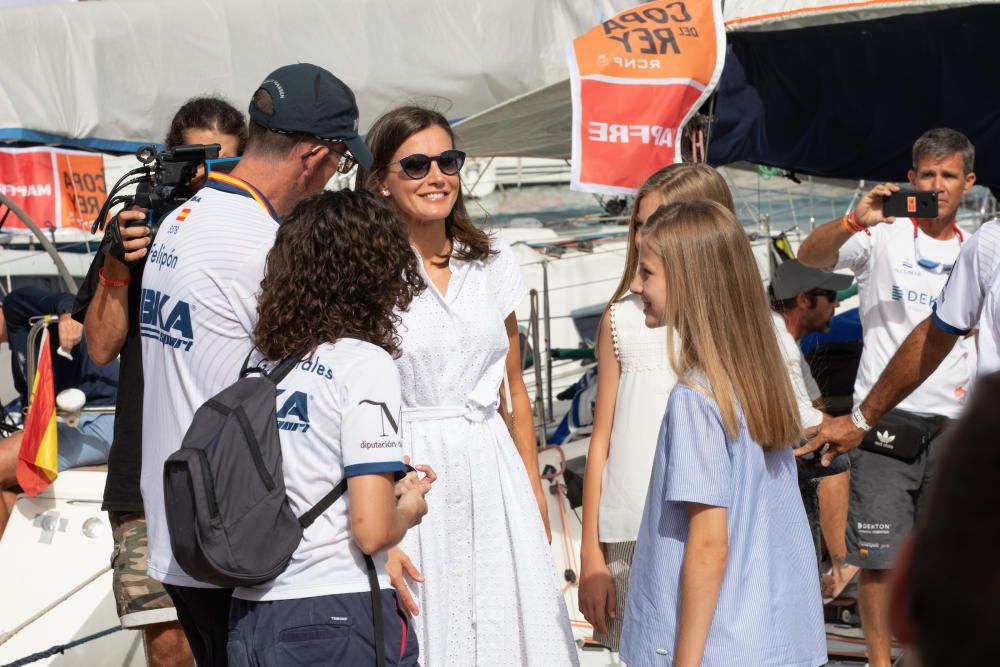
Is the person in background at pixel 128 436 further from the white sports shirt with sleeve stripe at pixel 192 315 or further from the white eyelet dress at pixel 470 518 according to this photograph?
the white eyelet dress at pixel 470 518

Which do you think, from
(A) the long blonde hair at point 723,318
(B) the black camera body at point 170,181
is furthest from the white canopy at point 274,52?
(A) the long blonde hair at point 723,318

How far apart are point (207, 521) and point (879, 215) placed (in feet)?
11.3

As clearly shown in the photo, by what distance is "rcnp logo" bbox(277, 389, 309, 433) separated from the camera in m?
2.15

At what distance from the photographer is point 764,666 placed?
2.33 metres

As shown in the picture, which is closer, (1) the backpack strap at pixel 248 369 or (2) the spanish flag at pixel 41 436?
(1) the backpack strap at pixel 248 369

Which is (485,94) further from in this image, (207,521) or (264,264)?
(207,521)

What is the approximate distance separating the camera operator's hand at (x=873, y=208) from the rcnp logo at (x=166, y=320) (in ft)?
10.2

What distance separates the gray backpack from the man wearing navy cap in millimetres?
312

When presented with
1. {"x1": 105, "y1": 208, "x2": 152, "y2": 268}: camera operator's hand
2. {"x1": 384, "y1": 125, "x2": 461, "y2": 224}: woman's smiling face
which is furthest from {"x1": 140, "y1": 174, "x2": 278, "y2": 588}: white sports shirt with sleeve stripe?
{"x1": 384, "y1": 125, "x2": 461, "y2": 224}: woman's smiling face

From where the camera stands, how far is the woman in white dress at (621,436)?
119 inches

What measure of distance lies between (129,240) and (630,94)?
8.67ft

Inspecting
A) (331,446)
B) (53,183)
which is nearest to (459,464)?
(331,446)

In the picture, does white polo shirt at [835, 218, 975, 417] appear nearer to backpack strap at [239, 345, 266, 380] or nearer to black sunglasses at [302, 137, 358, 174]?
black sunglasses at [302, 137, 358, 174]

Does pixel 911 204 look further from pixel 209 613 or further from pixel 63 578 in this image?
pixel 63 578
